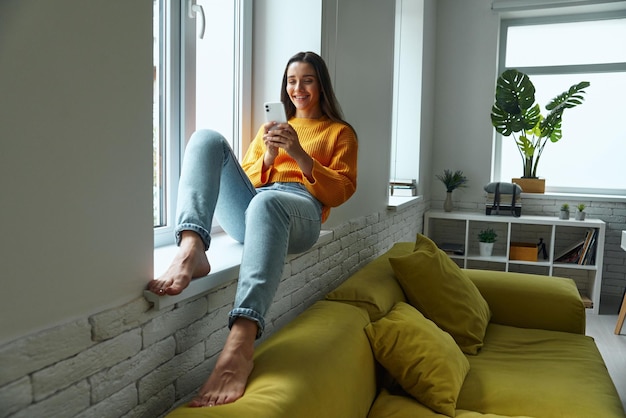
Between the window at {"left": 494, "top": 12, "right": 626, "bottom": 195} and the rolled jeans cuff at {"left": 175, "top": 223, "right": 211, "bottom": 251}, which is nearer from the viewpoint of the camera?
the rolled jeans cuff at {"left": 175, "top": 223, "right": 211, "bottom": 251}

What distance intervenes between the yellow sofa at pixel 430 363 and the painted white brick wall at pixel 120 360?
16 cm

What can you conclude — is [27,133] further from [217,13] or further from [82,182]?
[217,13]

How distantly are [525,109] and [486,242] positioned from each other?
3.87 feet

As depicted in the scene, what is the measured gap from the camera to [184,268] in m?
1.26

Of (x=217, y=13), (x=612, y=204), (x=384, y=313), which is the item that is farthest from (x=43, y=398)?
(x=612, y=204)

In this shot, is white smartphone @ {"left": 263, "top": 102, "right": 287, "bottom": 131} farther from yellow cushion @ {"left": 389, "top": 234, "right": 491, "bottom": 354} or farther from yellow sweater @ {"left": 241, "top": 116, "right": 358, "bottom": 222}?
yellow cushion @ {"left": 389, "top": 234, "right": 491, "bottom": 354}

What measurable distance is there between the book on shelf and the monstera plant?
784 mm

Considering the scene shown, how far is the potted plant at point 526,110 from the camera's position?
444 centimetres

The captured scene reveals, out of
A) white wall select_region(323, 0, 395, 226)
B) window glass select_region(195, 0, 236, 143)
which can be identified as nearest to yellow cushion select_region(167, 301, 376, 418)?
white wall select_region(323, 0, 395, 226)

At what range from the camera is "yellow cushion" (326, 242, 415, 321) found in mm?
1933

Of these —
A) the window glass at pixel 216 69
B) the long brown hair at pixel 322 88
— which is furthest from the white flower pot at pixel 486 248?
the window glass at pixel 216 69

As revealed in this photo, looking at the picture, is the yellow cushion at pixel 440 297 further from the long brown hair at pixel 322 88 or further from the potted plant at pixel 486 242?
the potted plant at pixel 486 242

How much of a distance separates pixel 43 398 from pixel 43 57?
0.58m

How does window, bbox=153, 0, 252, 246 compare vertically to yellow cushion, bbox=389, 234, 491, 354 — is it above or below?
above
